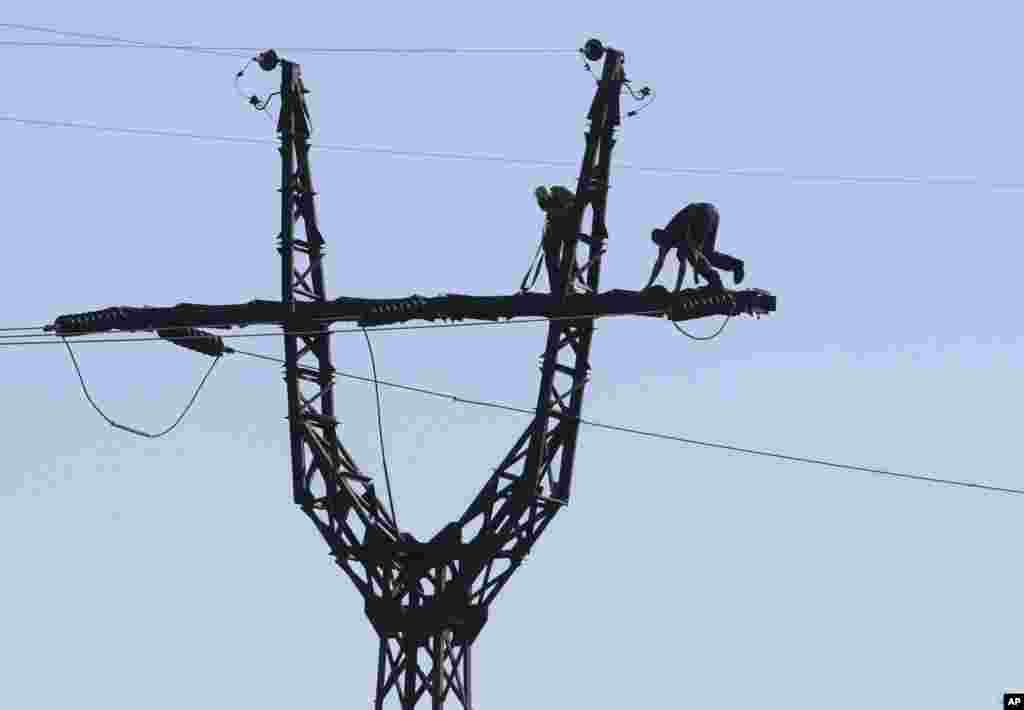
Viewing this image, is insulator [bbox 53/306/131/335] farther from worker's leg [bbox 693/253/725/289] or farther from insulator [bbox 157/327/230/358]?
worker's leg [bbox 693/253/725/289]

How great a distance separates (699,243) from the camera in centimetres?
6019

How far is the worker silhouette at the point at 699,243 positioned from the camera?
197 feet

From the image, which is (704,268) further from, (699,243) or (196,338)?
(196,338)

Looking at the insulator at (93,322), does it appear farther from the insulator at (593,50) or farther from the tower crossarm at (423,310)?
the insulator at (593,50)

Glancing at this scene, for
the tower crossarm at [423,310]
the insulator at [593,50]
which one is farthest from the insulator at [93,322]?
the insulator at [593,50]

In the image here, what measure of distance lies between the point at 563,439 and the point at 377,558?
289 cm

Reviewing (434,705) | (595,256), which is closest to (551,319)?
(595,256)

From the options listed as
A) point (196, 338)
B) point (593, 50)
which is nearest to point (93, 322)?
point (196, 338)

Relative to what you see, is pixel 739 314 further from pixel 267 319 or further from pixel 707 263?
pixel 267 319

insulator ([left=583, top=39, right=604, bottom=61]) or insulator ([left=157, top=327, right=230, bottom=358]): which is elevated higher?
insulator ([left=583, top=39, right=604, bottom=61])

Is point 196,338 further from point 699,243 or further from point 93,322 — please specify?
point 699,243

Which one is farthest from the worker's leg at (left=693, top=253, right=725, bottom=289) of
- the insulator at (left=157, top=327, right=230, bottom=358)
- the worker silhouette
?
the insulator at (left=157, top=327, right=230, bottom=358)

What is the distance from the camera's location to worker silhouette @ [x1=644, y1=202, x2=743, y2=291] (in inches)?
2366

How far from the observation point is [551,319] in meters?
61.3
